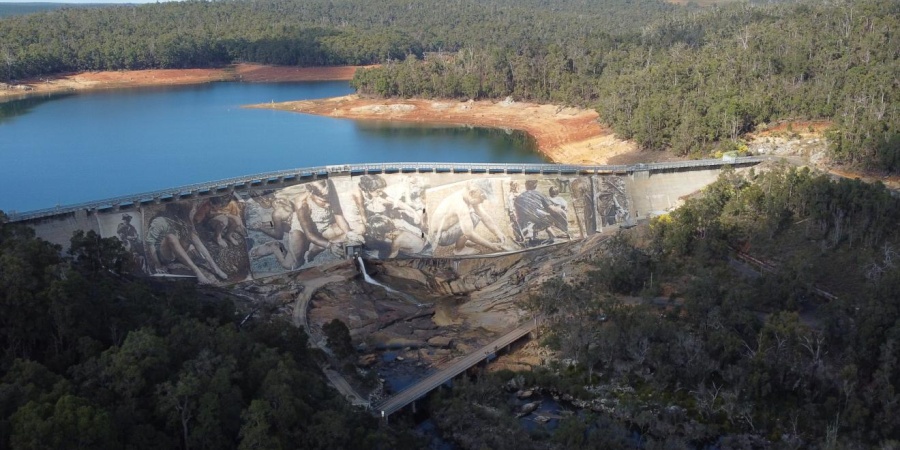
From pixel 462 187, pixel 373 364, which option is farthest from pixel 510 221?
pixel 373 364

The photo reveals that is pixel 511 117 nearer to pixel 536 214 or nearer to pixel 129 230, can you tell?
pixel 536 214

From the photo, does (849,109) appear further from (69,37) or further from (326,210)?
(69,37)

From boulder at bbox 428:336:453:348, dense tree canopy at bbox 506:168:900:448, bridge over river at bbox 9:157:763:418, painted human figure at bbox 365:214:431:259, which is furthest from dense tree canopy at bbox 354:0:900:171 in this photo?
boulder at bbox 428:336:453:348

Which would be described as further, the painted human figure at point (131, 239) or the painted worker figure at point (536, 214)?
the painted worker figure at point (536, 214)

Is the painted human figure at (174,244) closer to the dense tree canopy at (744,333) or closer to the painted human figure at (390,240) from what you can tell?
the painted human figure at (390,240)

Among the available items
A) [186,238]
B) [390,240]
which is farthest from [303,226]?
[186,238]

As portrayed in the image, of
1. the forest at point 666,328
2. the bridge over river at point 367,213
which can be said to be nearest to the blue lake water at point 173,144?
the bridge over river at point 367,213

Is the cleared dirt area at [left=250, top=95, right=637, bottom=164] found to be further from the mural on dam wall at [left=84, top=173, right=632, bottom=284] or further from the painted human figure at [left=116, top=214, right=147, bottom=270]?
the painted human figure at [left=116, top=214, right=147, bottom=270]
